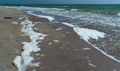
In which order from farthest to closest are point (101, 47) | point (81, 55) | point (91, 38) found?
1. point (91, 38)
2. point (101, 47)
3. point (81, 55)

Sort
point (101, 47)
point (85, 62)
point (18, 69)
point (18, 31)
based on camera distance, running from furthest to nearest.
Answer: point (18, 31)
point (101, 47)
point (85, 62)
point (18, 69)

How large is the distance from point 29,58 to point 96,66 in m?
2.64

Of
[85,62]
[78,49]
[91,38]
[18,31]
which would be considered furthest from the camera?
[18,31]

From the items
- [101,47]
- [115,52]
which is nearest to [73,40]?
[101,47]

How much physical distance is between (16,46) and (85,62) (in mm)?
3679

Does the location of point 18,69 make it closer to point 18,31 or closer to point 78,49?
point 78,49

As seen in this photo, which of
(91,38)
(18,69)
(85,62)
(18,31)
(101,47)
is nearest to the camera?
(18,69)

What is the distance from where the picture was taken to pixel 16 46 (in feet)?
41.1

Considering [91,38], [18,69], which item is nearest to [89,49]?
[91,38]

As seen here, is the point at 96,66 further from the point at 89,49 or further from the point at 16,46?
the point at 16,46

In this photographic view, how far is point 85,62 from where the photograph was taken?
1040 cm

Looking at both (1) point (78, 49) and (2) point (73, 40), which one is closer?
(1) point (78, 49)

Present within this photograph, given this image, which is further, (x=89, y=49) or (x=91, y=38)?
(x=91, y=38)

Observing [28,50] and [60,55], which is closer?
[60,55]
